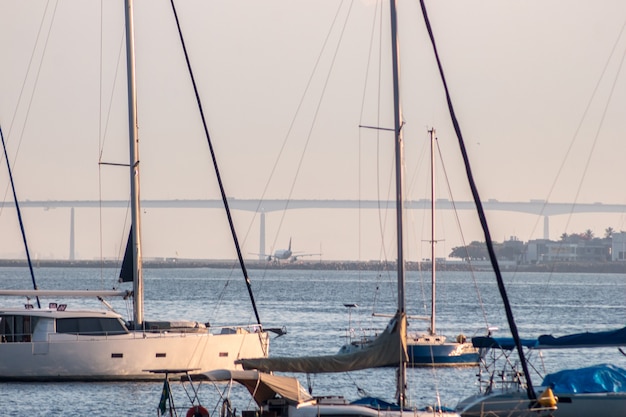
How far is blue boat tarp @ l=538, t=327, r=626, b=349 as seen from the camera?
2847cm

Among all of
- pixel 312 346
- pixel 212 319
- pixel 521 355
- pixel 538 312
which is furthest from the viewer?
pixel 538 312

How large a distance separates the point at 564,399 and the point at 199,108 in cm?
1781

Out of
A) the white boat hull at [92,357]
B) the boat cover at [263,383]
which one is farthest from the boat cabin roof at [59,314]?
the boat cover at [263,383]

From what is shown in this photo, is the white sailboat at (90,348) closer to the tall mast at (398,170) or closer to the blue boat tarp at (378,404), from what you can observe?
the blue boat tarp at (378,404)

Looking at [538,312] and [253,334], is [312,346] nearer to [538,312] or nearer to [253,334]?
[253,334]

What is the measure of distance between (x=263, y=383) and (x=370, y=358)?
200 cm

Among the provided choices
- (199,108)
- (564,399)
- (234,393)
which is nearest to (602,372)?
(564,399)

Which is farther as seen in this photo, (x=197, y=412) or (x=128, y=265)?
(x=128, y=265)

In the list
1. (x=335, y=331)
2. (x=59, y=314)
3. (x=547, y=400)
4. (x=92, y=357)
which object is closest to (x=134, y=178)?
(x=59, y=314)

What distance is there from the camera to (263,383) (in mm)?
24953

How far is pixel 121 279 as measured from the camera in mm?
36750

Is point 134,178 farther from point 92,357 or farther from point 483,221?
point 483,221

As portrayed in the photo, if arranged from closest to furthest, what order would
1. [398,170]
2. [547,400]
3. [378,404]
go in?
[547,400] < [398,170] < [378,404]

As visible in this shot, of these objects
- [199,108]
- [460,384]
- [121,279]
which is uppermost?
[199,108]
